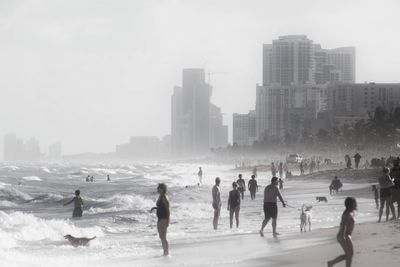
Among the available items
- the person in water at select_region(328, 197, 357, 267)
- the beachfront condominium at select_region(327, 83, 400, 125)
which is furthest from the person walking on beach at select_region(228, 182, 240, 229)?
the beachfront condominium at select_region(327, 83, 400, 125)

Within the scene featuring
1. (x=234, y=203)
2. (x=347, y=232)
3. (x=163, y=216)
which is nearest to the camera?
(x=347, y=232)

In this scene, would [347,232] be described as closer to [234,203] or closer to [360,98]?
[234,203]

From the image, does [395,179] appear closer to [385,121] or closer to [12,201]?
[12,201]

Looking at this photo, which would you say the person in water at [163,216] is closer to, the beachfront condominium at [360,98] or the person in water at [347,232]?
the person in water at [347,232]

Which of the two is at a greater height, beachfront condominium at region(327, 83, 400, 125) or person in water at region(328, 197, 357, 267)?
beachfront condominium at region(327, 83, 400, 125)

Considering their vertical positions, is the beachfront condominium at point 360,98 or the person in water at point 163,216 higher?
the beachfront condominium at point 360,98

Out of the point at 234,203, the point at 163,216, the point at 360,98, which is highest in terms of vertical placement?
the point at 360,98

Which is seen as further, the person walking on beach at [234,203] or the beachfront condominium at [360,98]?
the beachfront condominium at [360,98]

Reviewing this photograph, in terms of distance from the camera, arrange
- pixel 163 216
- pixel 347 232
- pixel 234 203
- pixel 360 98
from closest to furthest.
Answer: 1. pixel 347 232
2. pixel 163 216
3. pixel 234 203
4. pixel 360 98

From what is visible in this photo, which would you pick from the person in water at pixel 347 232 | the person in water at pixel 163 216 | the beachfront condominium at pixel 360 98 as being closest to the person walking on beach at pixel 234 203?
the person in water at pixel 163 216

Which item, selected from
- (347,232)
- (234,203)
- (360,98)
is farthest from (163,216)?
(360,98)

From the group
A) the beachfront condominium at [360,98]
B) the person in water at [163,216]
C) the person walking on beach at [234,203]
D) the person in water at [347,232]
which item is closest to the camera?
the person in water at [347,232]

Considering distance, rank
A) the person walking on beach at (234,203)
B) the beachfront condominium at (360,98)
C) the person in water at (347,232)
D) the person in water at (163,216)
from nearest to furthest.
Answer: the person in water at (347,232) < the person in water at (163,216) < the person walking on beach at (234,203) < the beachfront condominium at (360,98)

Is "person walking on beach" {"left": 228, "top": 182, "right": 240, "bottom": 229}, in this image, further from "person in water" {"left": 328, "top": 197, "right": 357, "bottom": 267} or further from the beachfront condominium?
the beachfront condominium
